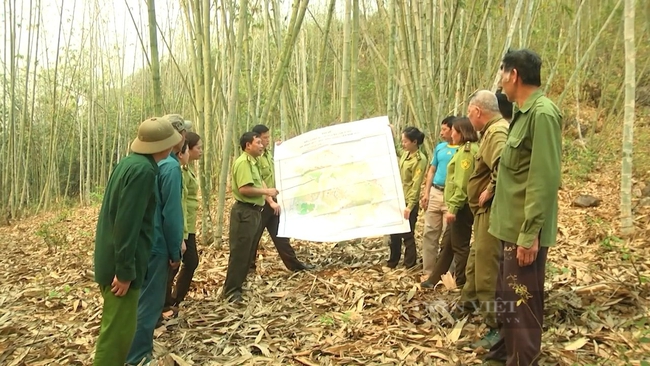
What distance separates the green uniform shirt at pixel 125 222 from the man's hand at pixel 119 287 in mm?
22

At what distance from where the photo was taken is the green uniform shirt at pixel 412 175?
12.5 ft

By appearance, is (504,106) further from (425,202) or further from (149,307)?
(149,307)

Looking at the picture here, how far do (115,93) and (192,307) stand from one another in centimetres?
981

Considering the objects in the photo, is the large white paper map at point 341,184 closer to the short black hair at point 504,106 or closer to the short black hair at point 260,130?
the short black hair at point 260,130

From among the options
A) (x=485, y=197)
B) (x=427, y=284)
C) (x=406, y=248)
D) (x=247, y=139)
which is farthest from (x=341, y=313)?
(x=247, y=139)

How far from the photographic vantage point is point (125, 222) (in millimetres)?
1933

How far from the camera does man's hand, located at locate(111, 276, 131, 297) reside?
197 centimetres

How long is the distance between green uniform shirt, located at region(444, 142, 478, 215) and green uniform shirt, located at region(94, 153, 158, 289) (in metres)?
1.81

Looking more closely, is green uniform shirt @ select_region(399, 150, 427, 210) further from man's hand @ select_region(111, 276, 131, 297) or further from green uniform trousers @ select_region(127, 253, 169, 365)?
man's hand @ select_region(111, 276, 131, 297)

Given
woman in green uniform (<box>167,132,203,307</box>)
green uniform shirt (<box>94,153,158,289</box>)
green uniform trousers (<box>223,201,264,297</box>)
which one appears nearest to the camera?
green uniform shirt (<box>94,153,158,289</box>)

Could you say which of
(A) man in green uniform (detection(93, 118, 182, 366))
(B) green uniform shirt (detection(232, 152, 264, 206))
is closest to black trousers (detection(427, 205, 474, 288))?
(B) green uniform shirt (detection(232, 152, 264, 206))

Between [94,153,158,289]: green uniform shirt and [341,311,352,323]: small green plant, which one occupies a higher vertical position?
[94,153,158,289]: green uniform shirt

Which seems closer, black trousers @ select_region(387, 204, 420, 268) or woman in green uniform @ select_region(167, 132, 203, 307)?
woman in green uniform @ select_region(167, 132, 203, 307)

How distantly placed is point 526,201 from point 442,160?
174cm
